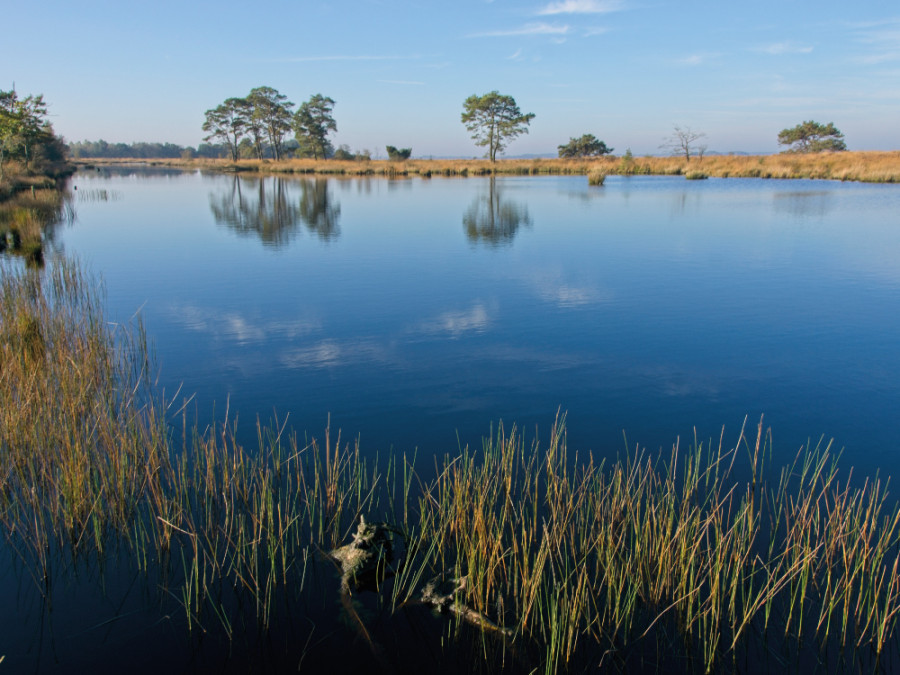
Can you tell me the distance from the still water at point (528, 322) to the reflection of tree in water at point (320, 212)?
299 millimetres

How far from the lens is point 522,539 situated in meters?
3.37

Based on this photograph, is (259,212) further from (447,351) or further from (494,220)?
(447,351)

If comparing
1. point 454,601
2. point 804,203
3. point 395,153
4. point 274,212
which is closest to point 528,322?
point 454,601

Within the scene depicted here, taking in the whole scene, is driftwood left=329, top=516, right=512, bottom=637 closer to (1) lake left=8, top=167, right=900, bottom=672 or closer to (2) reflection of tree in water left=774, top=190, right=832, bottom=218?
(1) lake left=8, top=167, right=900, bottom=672

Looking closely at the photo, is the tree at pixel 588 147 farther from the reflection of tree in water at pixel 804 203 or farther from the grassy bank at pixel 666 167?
the reflection of tree in water at pixel 804 203

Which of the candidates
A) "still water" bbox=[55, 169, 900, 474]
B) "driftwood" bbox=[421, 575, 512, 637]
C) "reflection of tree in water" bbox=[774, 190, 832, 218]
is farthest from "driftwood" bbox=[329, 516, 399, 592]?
"reflection of tree in water" bbox=[774, 190, 832, 218]

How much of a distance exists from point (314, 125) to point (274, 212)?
41875mm

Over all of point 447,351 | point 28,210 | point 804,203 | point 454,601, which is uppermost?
point 804,203

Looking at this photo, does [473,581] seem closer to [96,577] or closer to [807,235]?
[96,577]

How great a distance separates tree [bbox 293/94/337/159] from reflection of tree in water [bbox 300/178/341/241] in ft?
106

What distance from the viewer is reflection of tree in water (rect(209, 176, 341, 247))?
672 inches

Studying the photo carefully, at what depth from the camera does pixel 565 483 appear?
356cm

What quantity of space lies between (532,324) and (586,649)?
568 cm

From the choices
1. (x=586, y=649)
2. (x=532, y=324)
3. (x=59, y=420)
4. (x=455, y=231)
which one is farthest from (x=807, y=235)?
(x=59, y=420)
